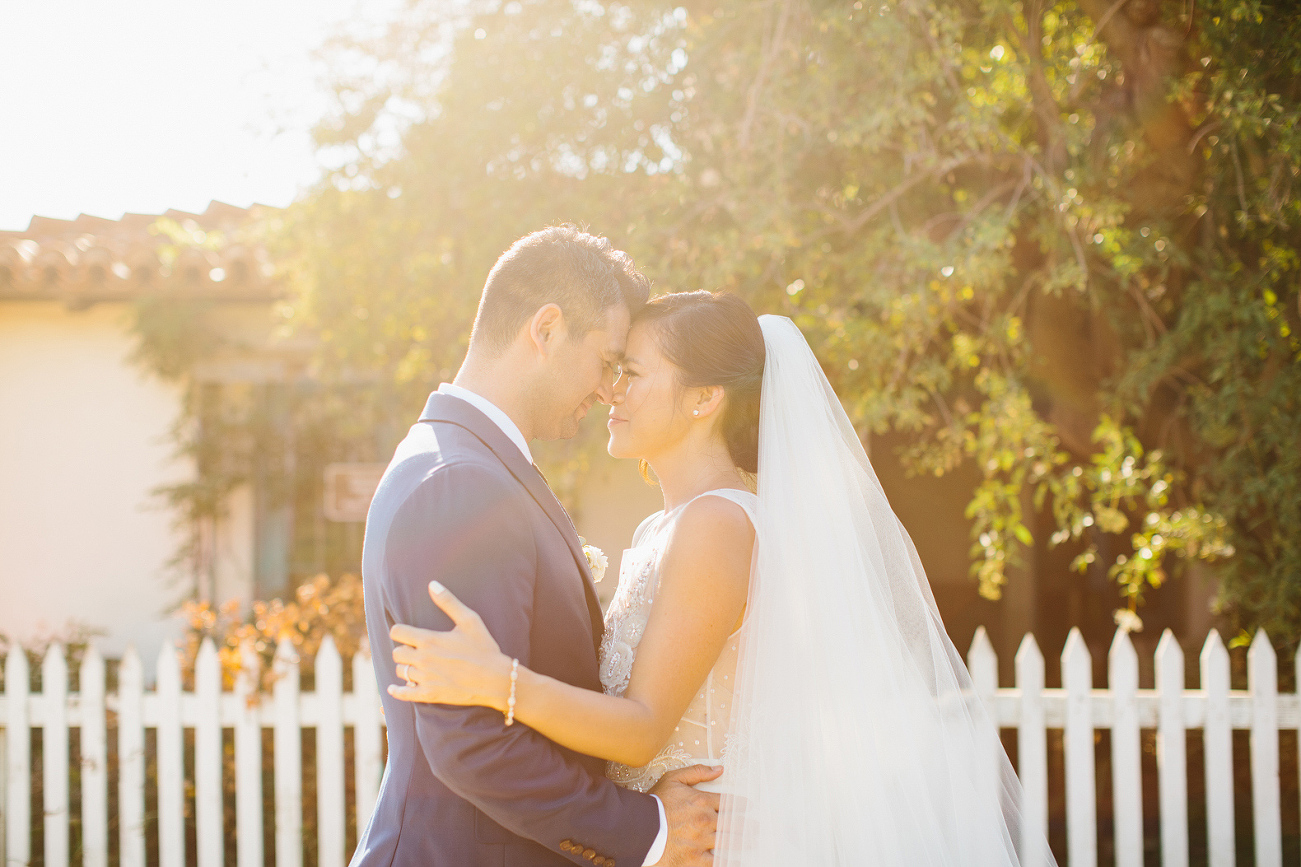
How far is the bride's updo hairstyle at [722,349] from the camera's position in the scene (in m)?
2.23

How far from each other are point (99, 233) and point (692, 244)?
6511 millimetres

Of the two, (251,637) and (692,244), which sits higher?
(692,244)

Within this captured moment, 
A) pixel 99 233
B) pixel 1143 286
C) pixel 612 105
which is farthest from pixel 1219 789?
pixel 99 233

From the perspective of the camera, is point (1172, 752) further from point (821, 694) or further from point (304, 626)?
point (304, 626)

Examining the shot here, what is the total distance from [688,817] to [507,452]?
84cm

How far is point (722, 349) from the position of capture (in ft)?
A: 7.41

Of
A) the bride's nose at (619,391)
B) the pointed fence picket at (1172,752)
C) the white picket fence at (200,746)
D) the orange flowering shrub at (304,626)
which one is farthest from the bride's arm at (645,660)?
the orange flowering shrub at (304,626)

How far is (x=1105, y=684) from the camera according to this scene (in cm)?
629

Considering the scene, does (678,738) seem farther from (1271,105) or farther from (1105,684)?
(1105,684)

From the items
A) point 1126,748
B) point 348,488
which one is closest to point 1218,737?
point 1126,748

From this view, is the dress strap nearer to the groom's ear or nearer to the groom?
the groom

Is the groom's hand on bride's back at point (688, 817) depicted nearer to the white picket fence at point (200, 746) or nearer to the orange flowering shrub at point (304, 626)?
the white picket fence at point (200, 746)

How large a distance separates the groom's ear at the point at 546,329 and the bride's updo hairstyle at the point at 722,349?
306 millimetres

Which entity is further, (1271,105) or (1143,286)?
(1143,286)
